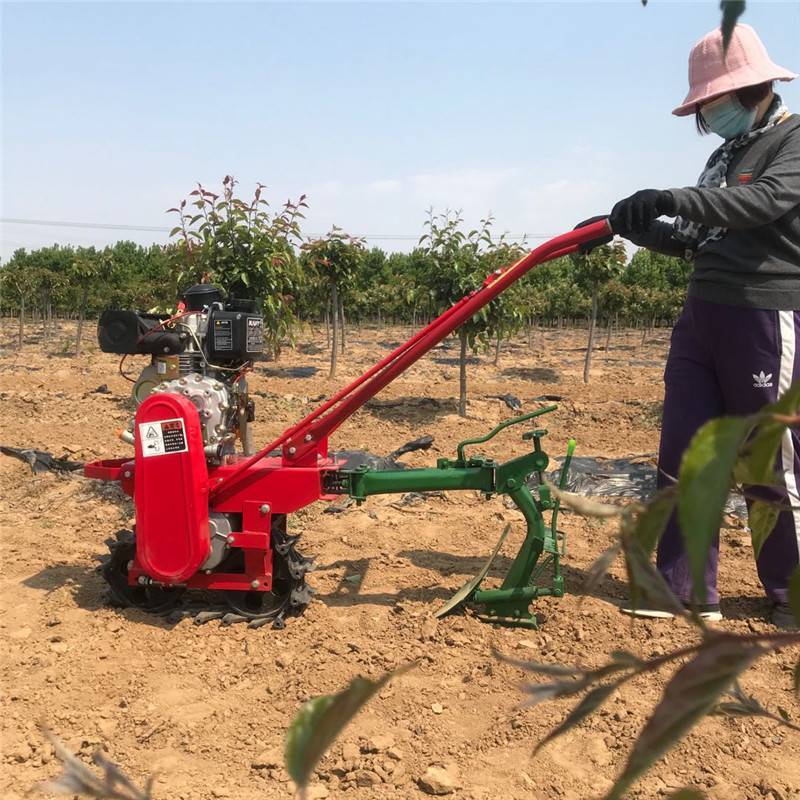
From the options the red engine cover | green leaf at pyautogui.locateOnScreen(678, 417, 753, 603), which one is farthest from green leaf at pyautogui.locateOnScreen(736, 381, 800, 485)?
the red engine cover

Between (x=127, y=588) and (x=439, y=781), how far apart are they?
1.70 meters

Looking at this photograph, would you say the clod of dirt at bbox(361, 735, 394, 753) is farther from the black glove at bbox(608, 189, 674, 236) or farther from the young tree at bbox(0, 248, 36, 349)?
the young tree at bbox(0, 248, 36, 349)

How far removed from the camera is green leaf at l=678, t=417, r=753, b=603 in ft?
1.18

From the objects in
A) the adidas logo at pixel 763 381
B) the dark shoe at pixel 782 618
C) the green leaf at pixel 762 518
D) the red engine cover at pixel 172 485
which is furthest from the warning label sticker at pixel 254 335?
the green leaf at pixel 762 518

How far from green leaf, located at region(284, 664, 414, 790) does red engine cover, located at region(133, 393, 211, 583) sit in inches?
105

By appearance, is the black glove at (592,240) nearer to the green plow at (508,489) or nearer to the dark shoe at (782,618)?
the green plow at (508,489)

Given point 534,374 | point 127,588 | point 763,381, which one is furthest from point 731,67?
point 534,374

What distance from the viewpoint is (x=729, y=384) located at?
3043 millimetres

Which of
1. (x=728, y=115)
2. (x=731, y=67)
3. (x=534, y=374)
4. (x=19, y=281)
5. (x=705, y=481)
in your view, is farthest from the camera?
(x=19, y=281)

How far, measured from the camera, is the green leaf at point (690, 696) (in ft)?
1.24

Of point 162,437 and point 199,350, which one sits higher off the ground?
point 199,350

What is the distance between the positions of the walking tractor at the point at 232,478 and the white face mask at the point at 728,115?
75 cm

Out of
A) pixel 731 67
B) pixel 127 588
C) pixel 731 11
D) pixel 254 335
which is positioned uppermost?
pixel 731 67

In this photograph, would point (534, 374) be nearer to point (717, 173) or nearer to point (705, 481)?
point (717, 173)
